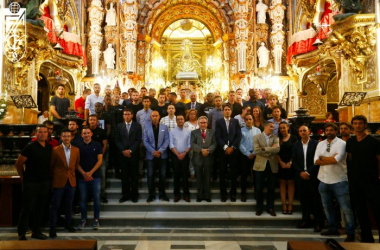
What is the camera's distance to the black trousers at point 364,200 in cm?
495

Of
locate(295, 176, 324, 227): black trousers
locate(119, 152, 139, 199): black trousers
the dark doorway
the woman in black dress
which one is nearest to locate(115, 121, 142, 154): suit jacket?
locate(119, 152, 139, 199): black trousers

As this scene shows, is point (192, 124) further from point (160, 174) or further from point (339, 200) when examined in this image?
point (339, 200)

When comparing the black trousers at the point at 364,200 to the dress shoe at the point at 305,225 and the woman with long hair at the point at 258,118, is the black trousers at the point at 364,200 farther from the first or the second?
the woman with long hair at the point at 258,118

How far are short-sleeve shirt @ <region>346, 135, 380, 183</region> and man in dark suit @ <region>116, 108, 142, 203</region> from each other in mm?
4042

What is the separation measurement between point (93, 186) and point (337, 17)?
729cm

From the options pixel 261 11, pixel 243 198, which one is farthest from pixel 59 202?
pixel 261 11

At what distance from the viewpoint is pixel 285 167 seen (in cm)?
655

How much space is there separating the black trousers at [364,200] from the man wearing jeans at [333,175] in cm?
26

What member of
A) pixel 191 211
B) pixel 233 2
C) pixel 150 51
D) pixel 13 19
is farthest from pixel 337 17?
pixel 150 51

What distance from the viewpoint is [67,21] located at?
16.6 metres

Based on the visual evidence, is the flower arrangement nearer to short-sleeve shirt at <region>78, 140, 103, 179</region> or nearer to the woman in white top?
short-sleeve shirt at <region>78, 140, 103, 179</region>

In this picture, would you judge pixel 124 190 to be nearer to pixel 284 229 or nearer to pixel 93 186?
pixel 93 186

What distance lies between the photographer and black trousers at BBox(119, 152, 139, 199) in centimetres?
697

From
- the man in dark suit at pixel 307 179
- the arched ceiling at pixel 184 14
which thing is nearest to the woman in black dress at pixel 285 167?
the man in dark suit at pixel 307 179
